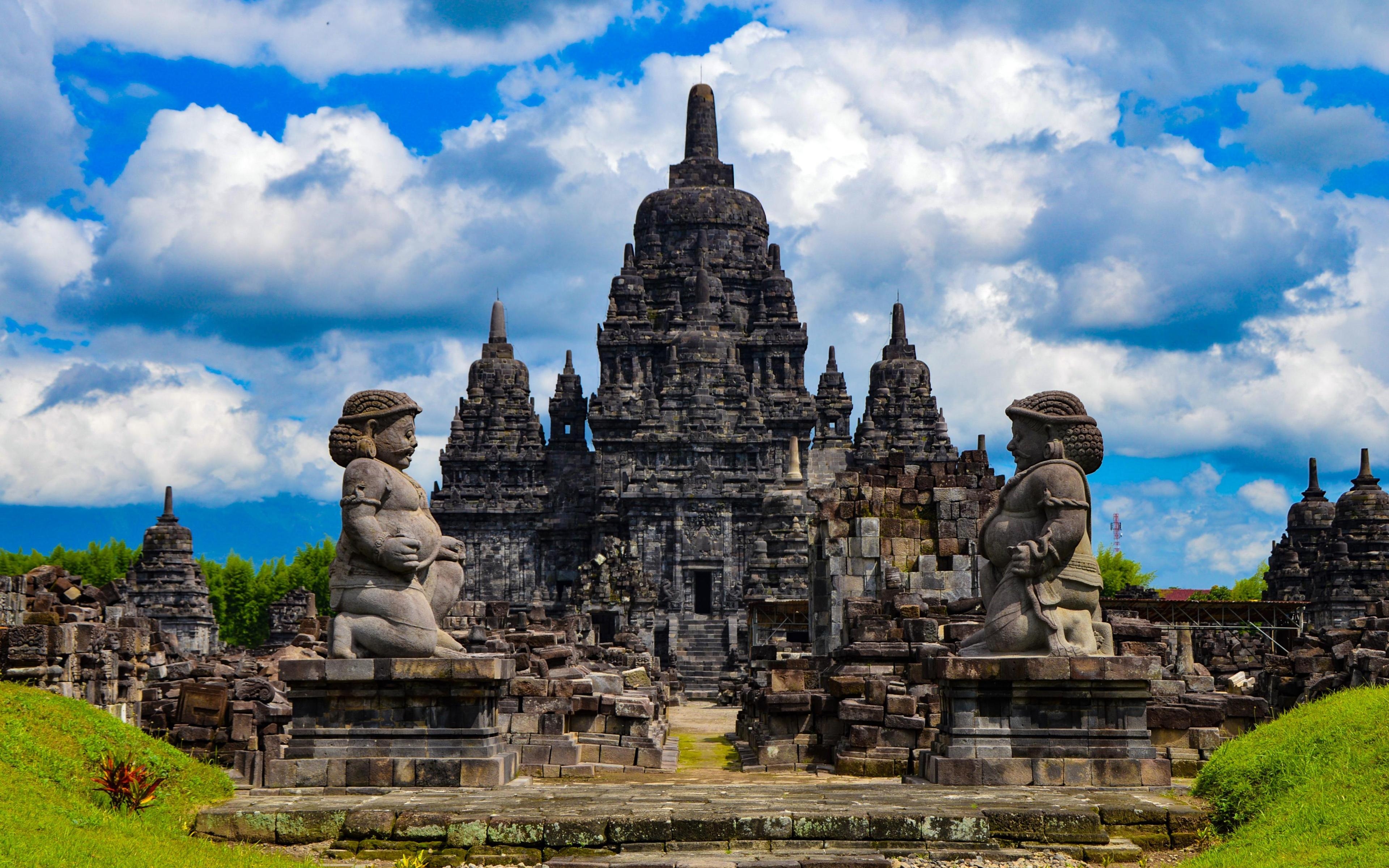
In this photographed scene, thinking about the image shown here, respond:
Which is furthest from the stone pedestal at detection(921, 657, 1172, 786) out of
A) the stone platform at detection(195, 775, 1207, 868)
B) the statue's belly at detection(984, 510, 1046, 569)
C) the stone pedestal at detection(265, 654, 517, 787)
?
the stone pedestal at detection(265, 654, 517, 787)

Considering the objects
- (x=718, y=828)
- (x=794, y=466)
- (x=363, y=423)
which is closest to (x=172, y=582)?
(x=794, y=466)

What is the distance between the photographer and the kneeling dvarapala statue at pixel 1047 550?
10852 millimetres

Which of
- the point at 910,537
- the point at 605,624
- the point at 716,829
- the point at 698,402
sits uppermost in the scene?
the point at 698,402

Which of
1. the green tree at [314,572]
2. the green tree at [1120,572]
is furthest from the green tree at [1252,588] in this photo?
the green tree at [314,572]

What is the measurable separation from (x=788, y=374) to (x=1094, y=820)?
202ft

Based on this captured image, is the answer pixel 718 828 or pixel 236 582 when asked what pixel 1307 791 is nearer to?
pixel 718 828

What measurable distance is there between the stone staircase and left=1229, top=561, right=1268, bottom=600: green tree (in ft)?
88.4

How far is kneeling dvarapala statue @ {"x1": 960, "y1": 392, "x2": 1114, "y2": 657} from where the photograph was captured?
10.9 metres

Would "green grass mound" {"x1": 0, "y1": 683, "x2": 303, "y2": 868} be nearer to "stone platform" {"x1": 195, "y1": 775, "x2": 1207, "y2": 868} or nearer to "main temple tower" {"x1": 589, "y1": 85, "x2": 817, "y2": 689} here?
"stone platform" {"x1": 195, "y1": 775, "x2": 1207, "y2": 868}

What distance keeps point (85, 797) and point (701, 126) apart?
72156 mm

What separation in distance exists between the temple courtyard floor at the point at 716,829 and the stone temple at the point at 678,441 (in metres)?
43.2

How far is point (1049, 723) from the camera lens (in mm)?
10930

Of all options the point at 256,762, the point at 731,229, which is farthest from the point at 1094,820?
the point at 731,229

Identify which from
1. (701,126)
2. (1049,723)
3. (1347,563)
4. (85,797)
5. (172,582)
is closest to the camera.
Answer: (85,797)
